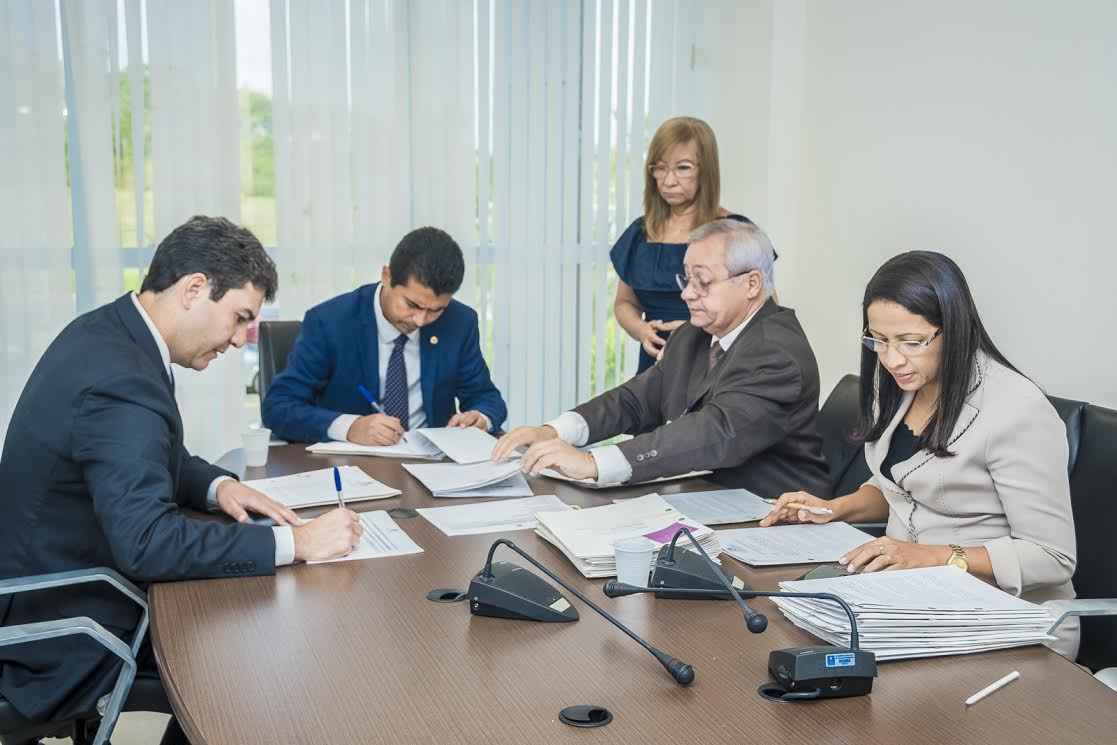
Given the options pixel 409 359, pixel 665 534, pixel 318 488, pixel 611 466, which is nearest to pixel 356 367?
pixel 409 359

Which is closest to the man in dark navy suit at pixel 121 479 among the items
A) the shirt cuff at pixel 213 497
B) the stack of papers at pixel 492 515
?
the shirt cuff at pixel 213 497

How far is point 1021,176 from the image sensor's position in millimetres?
3436

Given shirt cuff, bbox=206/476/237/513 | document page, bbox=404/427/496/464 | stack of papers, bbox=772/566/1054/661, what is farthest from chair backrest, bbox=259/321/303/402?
stack of papers, bbox=772/566/1054/661

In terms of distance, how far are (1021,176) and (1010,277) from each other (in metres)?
0.33

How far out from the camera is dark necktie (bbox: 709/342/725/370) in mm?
2828

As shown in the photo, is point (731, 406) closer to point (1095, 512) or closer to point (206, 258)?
point (1095, 512)

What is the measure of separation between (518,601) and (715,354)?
4.50 ft

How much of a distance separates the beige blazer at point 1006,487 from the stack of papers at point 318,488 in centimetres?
117

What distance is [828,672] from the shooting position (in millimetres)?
1368

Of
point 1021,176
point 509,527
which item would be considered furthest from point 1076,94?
point 509,527

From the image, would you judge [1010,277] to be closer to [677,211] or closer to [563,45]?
[677,211]

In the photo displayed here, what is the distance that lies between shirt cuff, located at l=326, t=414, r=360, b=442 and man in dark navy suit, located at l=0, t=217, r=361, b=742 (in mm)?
771

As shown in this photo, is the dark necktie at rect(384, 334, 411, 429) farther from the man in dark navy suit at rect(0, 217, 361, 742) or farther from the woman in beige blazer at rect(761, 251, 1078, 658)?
the woman in beige blazer at rect(761, 251, 1078, 658)

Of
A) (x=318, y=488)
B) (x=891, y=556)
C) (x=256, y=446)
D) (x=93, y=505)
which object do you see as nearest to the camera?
(x=891, y=556)
